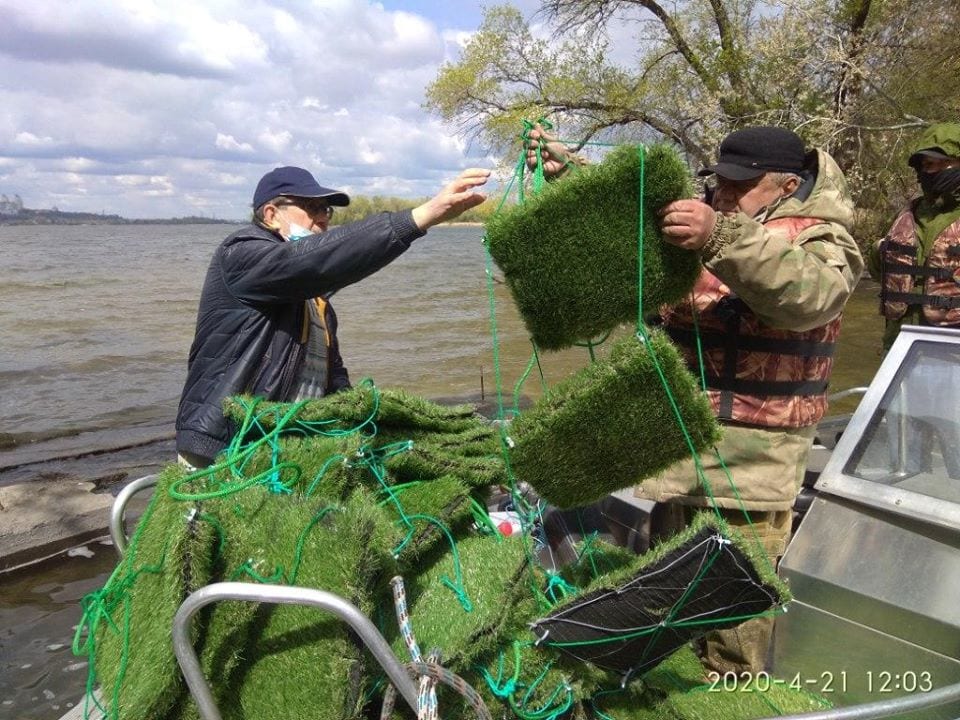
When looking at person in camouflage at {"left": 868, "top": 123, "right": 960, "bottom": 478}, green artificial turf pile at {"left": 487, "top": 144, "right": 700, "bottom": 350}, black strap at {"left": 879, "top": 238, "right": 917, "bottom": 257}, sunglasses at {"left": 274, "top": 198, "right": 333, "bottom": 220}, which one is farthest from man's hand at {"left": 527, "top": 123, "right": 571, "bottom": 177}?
black strap at {"left": 879, "top": 238, "right": 917, "bottom": 257}

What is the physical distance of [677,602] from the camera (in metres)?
2.09

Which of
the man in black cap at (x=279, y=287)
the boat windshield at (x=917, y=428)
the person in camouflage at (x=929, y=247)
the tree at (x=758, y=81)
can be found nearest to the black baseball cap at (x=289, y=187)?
the man in black cap at (x=279, y=287)

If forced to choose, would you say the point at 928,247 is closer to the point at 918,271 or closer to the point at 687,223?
the point at 918,271

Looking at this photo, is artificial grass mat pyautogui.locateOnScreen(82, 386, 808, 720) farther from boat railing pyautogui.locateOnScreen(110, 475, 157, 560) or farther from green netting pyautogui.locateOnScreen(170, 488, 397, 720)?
→ boat railing pyautogui.locateOnScreen(110, 475, 157, 560)

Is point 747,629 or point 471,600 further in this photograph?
point 747,629

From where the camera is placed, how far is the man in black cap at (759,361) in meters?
2.67

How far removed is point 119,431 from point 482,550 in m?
10.5

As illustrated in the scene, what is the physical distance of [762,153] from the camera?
2.73 m

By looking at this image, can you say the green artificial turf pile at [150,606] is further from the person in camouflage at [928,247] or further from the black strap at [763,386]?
the person in camouflage at [928,247]

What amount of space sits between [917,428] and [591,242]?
1515 millimetres

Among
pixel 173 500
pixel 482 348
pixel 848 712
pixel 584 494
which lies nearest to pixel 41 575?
pixel 173 500

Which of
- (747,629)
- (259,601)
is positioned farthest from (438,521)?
(747,629)

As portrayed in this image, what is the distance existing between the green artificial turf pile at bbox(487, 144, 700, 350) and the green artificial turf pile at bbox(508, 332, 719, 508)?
19 centimetres

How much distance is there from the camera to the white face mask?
3125 mm
